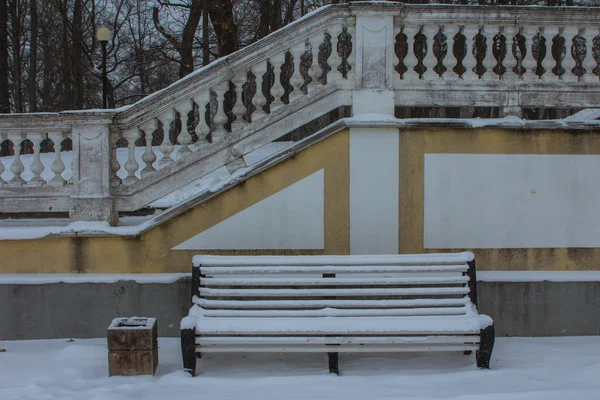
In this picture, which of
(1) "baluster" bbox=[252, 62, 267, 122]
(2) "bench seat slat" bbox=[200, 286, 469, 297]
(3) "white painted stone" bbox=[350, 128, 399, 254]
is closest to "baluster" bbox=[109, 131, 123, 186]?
(1) "baluster" bbox=[252, 62, 267, 122]

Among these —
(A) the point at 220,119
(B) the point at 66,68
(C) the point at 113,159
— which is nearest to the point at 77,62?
(B) the point at 66,68

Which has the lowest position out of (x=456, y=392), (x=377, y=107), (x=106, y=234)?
(x=456, y=392)

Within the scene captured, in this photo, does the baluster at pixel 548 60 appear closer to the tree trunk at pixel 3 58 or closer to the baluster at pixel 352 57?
the baluster at pixel 352 57

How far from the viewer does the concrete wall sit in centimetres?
559

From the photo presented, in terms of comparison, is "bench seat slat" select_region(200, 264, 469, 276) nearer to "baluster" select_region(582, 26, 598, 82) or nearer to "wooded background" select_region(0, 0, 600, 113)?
"baluster" select_region(582, 26, 598, 82)

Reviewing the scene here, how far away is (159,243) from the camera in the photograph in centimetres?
570

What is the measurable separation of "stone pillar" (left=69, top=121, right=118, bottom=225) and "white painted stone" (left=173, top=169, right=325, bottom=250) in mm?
791

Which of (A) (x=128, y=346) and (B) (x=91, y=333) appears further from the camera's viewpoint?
(B) (x=91, y=333)

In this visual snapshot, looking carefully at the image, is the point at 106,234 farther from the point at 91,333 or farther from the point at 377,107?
the point at 377,107

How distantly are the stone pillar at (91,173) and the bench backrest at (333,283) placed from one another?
125 cm

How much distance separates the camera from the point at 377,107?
5.85m

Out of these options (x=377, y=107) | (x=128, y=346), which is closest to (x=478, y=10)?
(x=377, y=107)

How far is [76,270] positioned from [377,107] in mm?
3095

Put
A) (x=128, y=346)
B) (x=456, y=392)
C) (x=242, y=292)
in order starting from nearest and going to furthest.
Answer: (x=456, y=392) → (x=128, y=346) → (x=242, y=292)
